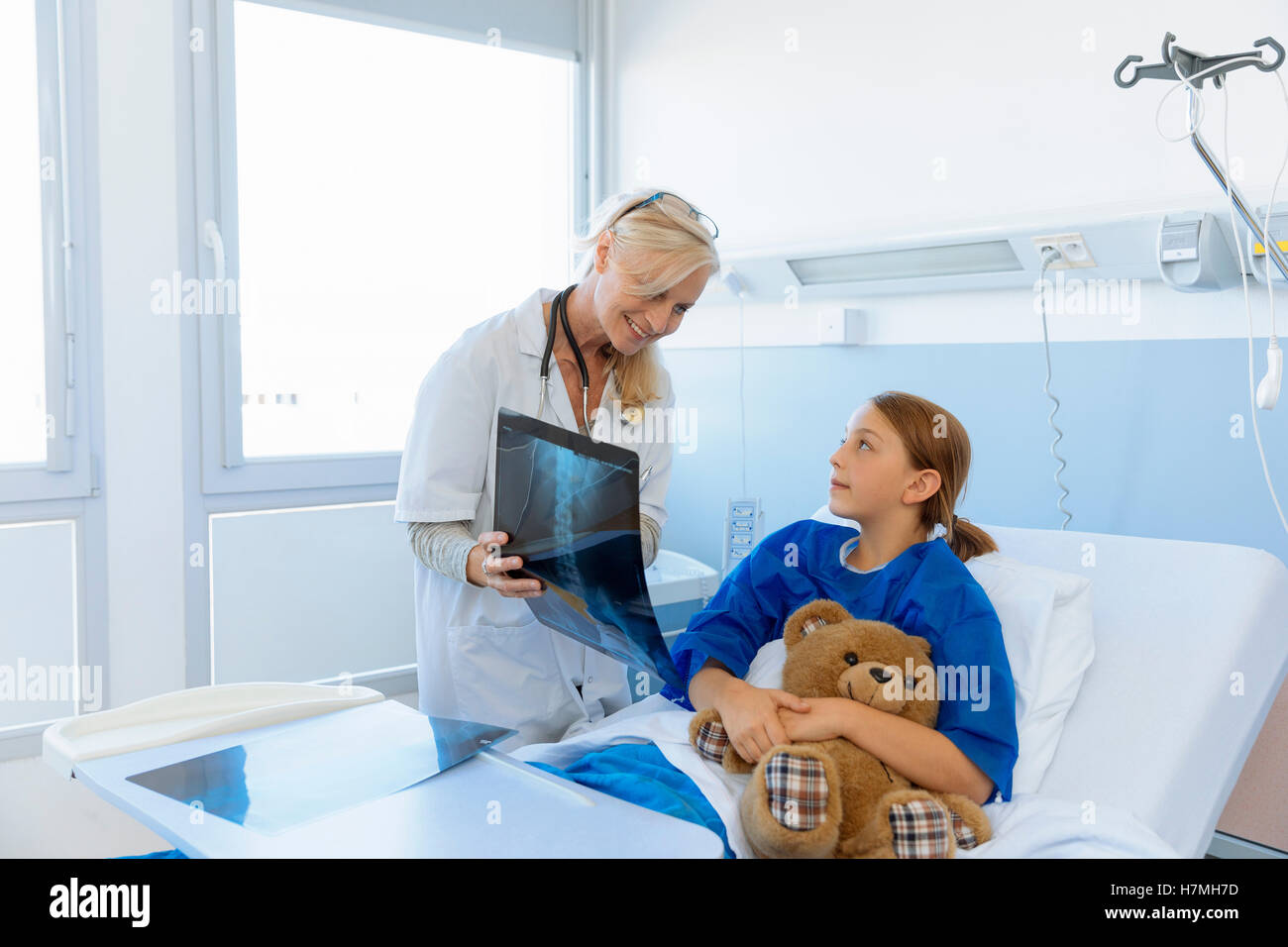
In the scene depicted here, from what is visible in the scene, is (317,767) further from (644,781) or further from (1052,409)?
(1052,409)

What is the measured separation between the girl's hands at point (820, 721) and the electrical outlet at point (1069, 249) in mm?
1179

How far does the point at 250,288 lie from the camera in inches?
108

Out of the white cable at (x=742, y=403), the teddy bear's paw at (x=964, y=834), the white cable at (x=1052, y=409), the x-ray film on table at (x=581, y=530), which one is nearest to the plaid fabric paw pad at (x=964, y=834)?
the teddy bear's paw at (x=964, y=834)

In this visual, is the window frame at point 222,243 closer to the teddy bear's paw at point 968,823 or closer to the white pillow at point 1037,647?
the white pillow at point 1037,647

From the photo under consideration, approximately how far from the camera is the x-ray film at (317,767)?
1124mm

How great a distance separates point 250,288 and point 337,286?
0.25m

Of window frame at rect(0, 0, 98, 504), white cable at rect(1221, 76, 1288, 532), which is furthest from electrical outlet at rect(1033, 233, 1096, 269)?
window frame at rect(0, 0, 98, 504)

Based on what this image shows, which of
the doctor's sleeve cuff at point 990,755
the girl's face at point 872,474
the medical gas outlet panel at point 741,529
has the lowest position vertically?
the doctor's sleeve cuff at point 990,755

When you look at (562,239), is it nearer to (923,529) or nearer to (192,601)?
(192,601)

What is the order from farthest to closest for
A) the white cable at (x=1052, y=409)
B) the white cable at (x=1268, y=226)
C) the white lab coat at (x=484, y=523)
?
the white cable at (x=1052, y=409), the white lab coat at (x=484, y=523), the white cable at (x=1268, y=226)

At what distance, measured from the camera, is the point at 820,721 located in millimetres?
1284

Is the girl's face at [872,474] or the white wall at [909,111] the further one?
the white wall at [909,111]

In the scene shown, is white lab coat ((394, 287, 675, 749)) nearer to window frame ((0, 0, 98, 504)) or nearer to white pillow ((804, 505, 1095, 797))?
white pillow ((804, 505, 1095, 797))
